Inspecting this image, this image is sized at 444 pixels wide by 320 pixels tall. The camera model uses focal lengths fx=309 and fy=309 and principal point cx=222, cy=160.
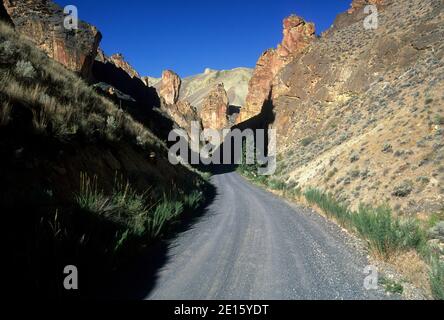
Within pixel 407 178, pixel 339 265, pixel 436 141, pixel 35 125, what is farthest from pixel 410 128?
pixel 35 125

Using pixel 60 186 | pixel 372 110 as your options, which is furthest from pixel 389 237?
pixel 372 110

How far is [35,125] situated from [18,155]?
1316mm

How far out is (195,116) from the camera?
454 feet

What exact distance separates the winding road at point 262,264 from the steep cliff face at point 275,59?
6649 cm

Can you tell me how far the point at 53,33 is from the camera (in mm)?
28500

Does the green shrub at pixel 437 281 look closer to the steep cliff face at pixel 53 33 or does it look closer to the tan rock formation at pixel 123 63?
the steep cliff face at pixel 53 33

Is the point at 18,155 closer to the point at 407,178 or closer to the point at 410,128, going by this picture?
the point at 407,178

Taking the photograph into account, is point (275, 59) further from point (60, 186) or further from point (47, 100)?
point (60, 186)

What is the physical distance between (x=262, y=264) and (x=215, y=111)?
458 feet

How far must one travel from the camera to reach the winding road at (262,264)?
536 centimetres

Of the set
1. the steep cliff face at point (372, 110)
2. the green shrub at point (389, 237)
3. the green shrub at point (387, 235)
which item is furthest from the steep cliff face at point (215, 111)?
the green shrub at point (389, 237)

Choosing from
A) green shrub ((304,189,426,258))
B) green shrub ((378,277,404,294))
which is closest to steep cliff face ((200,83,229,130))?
green shrub ((304,189,426,258))

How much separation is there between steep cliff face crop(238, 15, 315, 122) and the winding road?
66.5 meters

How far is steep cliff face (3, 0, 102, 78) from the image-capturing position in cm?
2805
